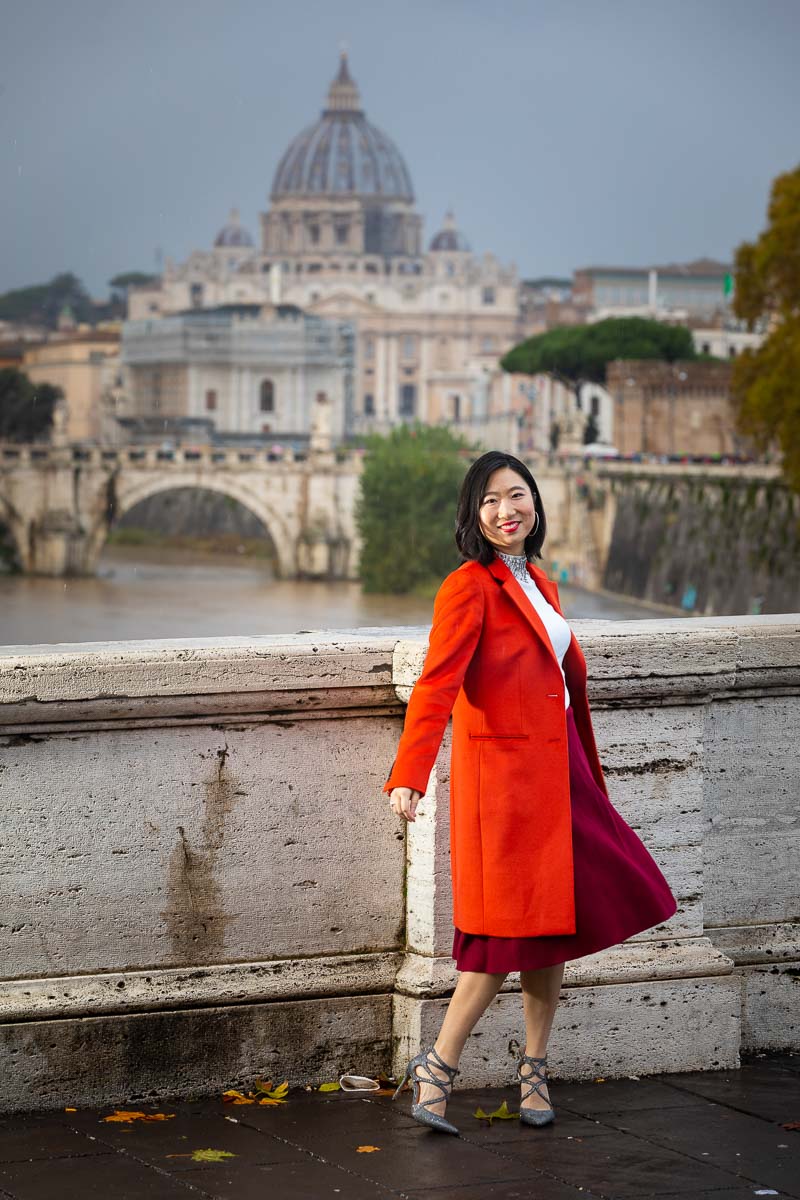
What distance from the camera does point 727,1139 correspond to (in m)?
2.64

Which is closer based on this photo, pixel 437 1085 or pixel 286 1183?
pixel 286 1183

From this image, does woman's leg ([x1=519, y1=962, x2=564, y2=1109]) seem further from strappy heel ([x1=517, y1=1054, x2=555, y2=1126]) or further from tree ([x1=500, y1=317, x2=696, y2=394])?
tree ([x1=500, y1=317, x2=696, y2=394])

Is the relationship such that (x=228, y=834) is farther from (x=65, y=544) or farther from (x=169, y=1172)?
(x=65, y=544)

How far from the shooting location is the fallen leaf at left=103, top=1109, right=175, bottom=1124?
8.82 ft

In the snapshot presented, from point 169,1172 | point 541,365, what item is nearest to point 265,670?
point 169,1172

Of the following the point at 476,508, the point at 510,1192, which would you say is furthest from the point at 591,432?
the point at 510,1192

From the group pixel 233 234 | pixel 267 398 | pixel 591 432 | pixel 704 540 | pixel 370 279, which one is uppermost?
pixel 233 234

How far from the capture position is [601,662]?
2.91m

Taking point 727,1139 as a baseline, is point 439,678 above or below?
above

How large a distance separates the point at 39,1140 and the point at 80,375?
199 ft

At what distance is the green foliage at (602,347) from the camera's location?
162ft

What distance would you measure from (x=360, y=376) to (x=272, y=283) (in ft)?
20.1

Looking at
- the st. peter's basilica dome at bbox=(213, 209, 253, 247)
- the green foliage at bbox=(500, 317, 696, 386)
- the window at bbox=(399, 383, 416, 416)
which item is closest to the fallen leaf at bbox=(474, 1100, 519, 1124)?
the green foliage at bbox=(500, 317, 696, 386)

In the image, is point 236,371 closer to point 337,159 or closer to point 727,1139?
point 337,159
